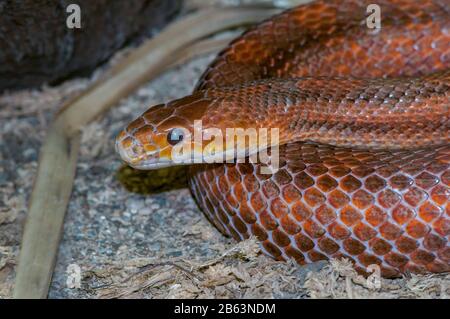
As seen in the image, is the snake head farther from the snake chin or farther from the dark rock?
the dark rock

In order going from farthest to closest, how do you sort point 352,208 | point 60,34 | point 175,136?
point 60,34 → point 175,136 → point 352,208

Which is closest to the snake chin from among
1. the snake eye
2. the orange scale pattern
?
the snake eye

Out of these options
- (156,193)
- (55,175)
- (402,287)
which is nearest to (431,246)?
(402,287)

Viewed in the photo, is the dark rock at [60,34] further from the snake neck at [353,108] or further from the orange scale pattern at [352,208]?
the orange scale pattern at [352,208]

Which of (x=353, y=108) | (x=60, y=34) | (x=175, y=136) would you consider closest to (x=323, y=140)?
(x=353, y=108)

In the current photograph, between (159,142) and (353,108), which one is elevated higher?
(353,108)

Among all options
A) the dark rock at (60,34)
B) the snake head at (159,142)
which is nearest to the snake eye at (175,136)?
the snake head at (159,142)

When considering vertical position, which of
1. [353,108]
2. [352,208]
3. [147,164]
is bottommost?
[352,208]

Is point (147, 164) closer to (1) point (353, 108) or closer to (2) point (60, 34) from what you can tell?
(1) point (353, 108)
